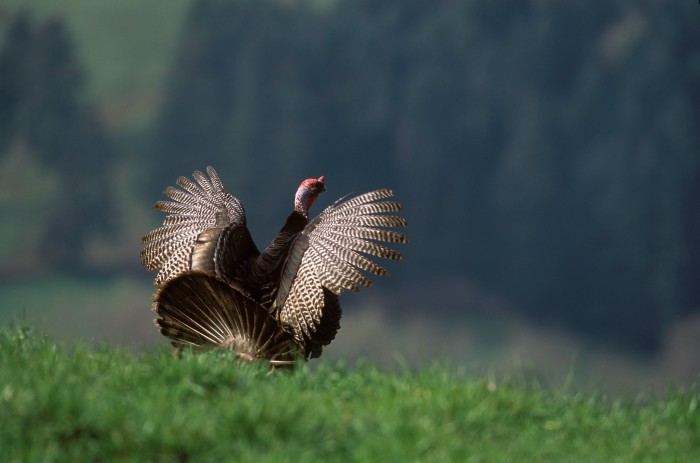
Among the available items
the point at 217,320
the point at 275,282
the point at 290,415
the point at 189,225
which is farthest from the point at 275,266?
the point at 290,415

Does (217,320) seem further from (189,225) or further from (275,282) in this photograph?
(189,225)

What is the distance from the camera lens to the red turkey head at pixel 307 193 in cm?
802

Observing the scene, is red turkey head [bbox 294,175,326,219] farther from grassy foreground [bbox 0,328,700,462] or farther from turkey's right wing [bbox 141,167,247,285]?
grassy foreground [bbox 0,328,700,462]

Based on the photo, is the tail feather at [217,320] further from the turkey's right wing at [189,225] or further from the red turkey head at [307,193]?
the red turkey head at [307,193]

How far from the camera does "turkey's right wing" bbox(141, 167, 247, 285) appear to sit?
25.3 ft

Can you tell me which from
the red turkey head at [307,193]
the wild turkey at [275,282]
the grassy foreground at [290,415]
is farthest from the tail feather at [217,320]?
the red turkey head at [307,193]

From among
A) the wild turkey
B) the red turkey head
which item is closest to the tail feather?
the wild turkey

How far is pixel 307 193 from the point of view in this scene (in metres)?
8.06

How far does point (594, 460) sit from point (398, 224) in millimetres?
2378

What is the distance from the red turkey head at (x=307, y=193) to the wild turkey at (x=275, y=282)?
0.27m

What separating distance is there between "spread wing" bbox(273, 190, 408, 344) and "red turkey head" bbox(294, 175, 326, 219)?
0.48m

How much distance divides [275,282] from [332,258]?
0.45 m

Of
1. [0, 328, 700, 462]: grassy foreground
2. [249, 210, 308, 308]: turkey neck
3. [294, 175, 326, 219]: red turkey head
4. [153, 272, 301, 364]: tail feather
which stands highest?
[294, 175, 326, 219]: red turkey head

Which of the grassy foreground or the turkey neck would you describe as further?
the turkey neck
